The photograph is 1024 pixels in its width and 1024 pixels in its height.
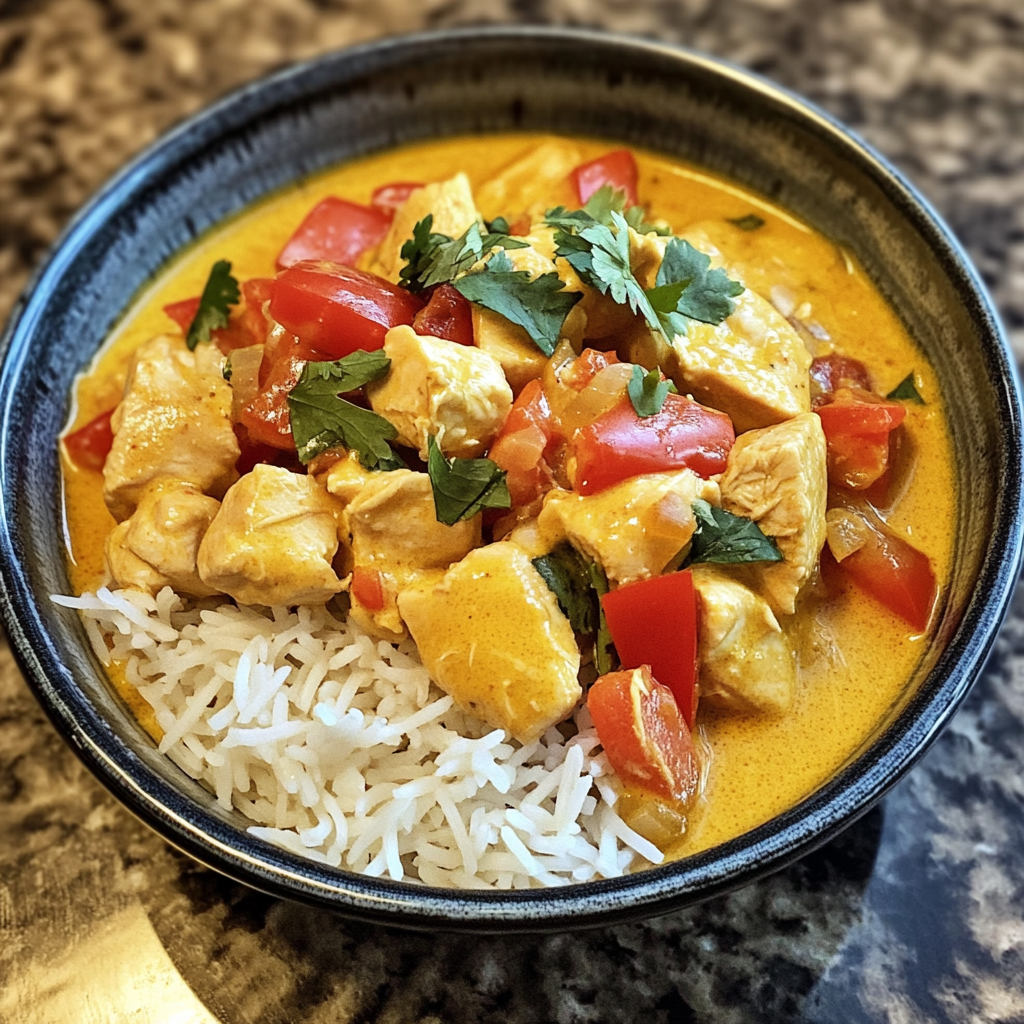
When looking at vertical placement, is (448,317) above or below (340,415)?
above

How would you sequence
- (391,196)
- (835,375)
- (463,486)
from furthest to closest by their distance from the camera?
(391,196)
(835,375)
(463,486)

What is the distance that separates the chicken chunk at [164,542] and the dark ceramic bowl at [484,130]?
0.23 metres

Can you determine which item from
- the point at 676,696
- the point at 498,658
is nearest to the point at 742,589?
the point at 676,696

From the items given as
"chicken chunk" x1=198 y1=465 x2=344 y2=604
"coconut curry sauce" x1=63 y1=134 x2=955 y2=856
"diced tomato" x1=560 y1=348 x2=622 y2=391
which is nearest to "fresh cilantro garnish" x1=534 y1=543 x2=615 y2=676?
"coconut curry sauce" x1=63 y1=134 x2=955 y2=856

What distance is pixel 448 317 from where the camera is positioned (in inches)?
122

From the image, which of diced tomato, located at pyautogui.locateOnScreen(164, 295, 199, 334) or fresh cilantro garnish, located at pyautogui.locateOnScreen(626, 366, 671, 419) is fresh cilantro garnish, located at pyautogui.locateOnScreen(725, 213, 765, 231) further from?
diced tomato, located at pyautogui.locateOnScreen(164, 295, 199, 334)

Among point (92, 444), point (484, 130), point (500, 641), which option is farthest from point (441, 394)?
point (484, 130)

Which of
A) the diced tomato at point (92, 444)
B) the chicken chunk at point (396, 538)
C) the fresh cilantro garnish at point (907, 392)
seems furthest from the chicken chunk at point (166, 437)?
the fresh cilantro garnish at point (907, 392)

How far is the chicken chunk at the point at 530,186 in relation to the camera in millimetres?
3877

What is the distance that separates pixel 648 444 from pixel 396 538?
0.74 meters

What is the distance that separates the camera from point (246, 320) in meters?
3.55

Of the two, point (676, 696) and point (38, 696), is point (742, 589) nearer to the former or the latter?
point (676, 696)

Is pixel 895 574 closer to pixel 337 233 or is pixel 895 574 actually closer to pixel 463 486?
pixel 463 486

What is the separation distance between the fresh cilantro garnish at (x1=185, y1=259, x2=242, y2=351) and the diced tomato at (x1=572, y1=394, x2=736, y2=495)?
1401 millimetres
